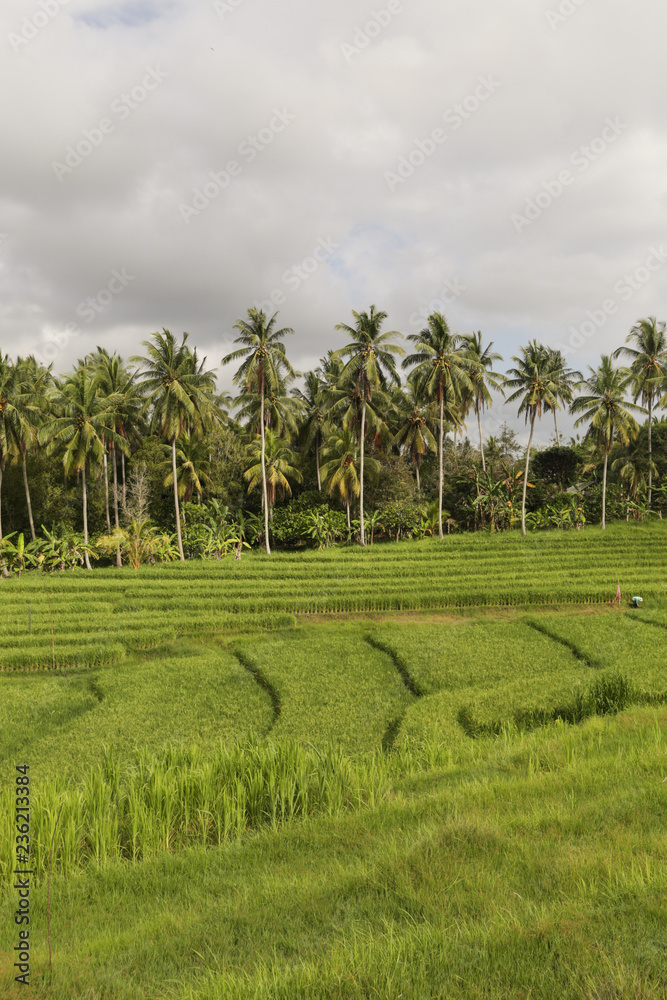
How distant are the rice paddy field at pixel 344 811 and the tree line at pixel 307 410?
684 inches

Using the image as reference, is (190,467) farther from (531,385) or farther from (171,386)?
(531,385)

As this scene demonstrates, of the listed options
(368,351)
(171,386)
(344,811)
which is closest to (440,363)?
(368,351)

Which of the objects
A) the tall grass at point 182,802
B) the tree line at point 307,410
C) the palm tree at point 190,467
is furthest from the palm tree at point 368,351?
the tall grass at point 182,802

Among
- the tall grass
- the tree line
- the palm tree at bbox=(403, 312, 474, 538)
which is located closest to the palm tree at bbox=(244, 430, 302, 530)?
the tree line

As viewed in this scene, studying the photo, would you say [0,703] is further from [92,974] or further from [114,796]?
[92,974]

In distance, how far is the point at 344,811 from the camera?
739 centimetres

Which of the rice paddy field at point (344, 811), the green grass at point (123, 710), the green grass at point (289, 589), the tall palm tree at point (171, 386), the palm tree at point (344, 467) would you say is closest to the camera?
the rice paddy field at point (344, 811)

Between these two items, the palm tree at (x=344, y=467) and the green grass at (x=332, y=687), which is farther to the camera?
the palm tree at (x=344, y=467)

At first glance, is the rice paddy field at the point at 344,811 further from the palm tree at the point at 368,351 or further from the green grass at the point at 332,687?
the palm tree at the point at 368,351

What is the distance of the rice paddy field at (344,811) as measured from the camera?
3.87 metres

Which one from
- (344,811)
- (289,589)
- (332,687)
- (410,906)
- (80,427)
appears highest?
(80,427)

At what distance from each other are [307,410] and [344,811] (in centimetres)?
4199

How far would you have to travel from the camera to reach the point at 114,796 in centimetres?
794

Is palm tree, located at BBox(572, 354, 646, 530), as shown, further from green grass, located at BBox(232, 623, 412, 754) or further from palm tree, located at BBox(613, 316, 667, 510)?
green grass, located at BBox(232, 623, 412, 754)
